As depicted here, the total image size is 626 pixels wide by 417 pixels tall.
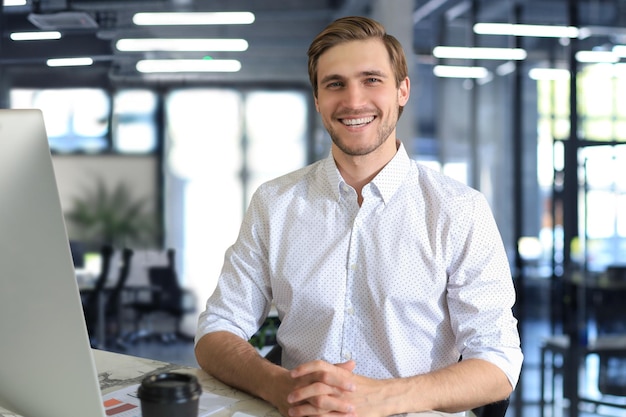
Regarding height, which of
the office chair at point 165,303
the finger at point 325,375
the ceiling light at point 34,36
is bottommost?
the office chair at point 165,303

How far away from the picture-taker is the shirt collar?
5.88 feet

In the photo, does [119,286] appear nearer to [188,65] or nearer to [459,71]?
[188,65]

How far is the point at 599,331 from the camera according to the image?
4910mm

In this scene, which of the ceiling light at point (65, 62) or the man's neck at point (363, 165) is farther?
the ceiling light at point (65, 62)

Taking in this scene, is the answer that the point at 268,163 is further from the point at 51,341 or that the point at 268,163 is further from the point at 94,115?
the point at 51,341

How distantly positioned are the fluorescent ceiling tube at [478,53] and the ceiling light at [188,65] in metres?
1.55

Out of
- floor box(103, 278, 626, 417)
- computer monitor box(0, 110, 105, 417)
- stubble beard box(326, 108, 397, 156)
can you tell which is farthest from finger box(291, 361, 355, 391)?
floor box(103, 278, 626, 417)

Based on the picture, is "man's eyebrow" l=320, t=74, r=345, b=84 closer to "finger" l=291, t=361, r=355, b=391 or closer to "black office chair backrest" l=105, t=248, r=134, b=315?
"finger" l=291, t=361, r=355, b=391

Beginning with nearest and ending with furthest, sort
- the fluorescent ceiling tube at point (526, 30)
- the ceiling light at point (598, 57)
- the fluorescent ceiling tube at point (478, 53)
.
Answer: the ceiling light at point (598, 57), the fluorescent ceiling tube at point (526, 30), the fluorescent ceiling tube at point (478, 53)

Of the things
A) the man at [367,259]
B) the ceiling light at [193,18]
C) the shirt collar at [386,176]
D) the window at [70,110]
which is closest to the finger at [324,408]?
the man at [367,259]

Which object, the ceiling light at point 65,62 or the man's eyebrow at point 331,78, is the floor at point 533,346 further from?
the man's eyebrow at point 331,78

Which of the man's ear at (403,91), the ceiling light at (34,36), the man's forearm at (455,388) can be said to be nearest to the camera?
the man's forearm at (455,388)

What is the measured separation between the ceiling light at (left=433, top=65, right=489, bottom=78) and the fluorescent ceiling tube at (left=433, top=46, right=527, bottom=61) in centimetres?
8

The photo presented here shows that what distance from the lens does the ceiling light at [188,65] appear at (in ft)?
16.5
